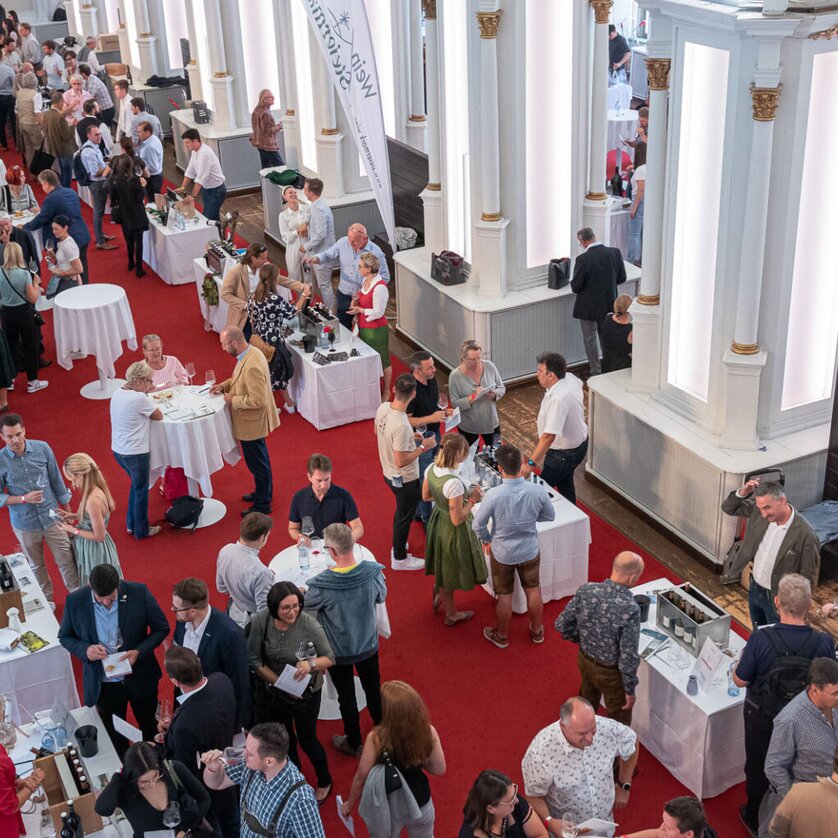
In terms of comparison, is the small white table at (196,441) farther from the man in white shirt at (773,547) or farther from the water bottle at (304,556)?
the man in white shirt at (773,547)

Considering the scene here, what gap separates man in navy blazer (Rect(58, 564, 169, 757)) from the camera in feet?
16.3

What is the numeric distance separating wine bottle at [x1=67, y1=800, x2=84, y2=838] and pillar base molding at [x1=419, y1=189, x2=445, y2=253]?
5.90 metres

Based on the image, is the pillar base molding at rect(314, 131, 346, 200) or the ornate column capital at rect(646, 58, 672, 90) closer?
the ornate column capital at rect(646, 58, 672, 90)

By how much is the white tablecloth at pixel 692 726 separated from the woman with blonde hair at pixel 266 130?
26.8 ft

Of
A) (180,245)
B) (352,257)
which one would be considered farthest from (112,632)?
(180,245)

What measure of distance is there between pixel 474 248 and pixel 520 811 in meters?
5.51

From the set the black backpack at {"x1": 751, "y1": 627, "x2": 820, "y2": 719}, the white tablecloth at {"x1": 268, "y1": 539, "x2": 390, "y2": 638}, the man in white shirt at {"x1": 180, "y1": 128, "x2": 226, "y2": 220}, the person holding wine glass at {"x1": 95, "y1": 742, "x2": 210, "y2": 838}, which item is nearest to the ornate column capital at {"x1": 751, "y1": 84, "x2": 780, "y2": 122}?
the black backpack at {"x1": 751, "y1": 627, "x2": 820, "y2": 719}

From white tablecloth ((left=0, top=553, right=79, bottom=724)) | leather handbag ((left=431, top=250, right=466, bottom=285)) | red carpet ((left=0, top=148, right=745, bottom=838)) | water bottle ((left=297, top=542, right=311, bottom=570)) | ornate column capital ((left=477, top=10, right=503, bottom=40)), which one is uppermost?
ornate column capital ((left=477, top=10, right=503, bottom=40))

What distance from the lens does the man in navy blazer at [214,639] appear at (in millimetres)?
4691

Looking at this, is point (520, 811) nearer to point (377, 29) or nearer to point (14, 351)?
point (14, 351)

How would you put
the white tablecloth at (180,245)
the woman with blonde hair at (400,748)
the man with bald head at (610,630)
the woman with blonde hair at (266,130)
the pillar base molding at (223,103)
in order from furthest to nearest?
the pillar base molding at (223,103) → the woman with blonde hair at (266,130) → the white tablecloth at (180,245) → the man with bald head at (610,630) → the woman with blonde hair at (400,748)

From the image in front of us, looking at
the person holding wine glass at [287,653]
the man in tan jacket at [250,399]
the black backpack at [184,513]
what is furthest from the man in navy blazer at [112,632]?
the black backpack at [184,513]

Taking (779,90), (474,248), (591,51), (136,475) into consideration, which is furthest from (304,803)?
(591,51)

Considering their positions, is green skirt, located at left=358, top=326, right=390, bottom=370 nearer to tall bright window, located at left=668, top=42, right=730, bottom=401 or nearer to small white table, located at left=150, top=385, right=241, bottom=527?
small white table, located at left=150, top=385, right=241, bottom=527
